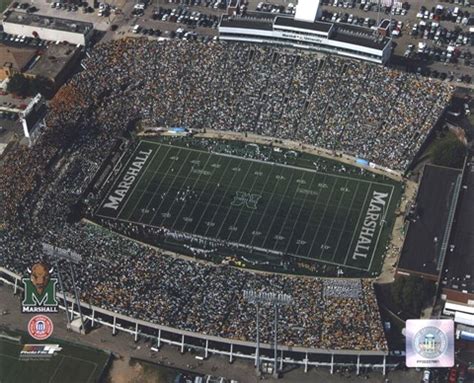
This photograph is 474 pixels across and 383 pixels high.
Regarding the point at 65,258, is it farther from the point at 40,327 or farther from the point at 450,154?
→ the point at 450,154

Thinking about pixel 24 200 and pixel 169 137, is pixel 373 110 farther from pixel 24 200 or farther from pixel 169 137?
pixel 24 200

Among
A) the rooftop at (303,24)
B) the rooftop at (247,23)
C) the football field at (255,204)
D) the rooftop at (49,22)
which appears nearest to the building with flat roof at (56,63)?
the rooftop at (49,22)

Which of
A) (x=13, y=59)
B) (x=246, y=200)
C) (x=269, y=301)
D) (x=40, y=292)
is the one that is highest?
(x=13, y=59)

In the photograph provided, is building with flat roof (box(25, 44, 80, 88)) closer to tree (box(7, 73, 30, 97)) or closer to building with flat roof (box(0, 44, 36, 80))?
building with flat roof (box(0, 44, 36, 80))

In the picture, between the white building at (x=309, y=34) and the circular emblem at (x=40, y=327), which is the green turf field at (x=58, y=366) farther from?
the white building at (x=309, y=34)

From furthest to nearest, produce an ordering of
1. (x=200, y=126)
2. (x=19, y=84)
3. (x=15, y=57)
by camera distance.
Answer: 1. (x=15, y=57)
2. (x=19, y=84)
3. (x=200, y=126)

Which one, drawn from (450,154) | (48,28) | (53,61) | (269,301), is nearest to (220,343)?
(269,301)
